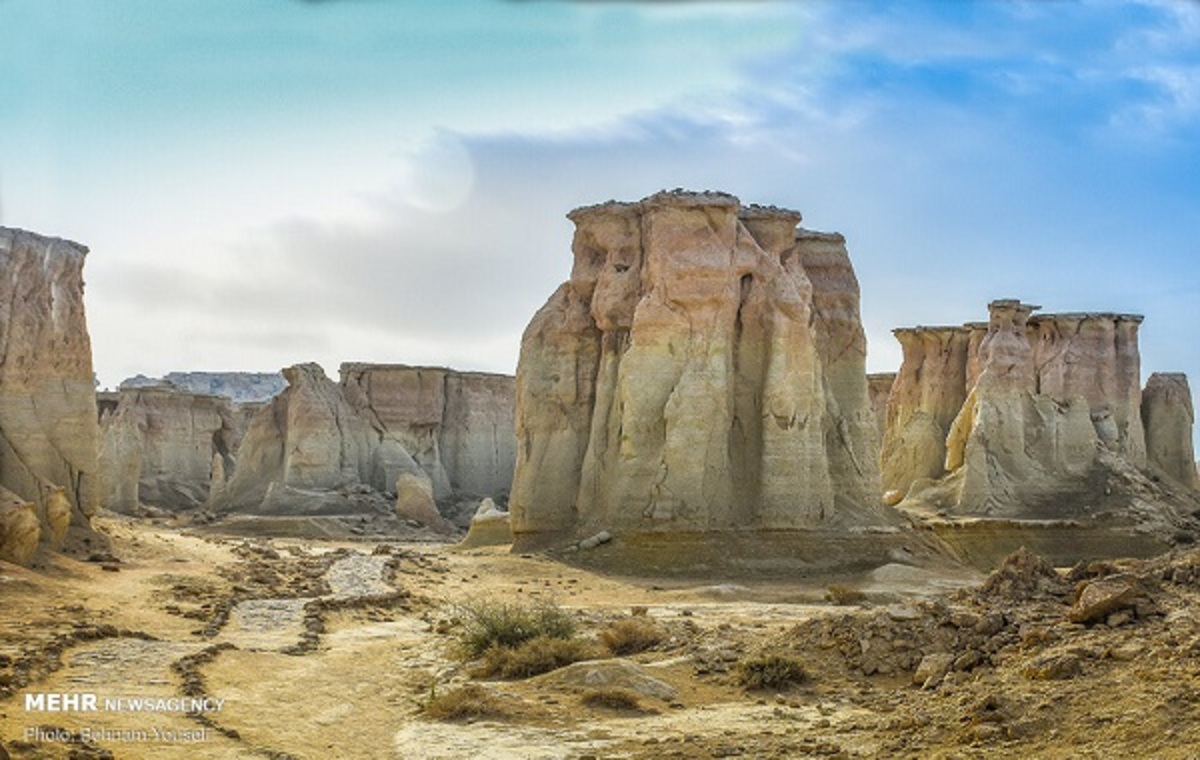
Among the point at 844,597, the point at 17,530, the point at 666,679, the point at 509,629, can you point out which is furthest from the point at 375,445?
Answer: the point at 666,679

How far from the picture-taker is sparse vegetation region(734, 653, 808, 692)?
13.7 meters

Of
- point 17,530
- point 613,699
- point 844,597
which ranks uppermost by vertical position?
point 17,530

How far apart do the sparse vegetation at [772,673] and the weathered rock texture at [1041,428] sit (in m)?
30.8

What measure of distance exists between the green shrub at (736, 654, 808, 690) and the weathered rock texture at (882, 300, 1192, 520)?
101 ft

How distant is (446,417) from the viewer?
61406 mm

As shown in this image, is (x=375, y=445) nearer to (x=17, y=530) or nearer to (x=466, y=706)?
(x=17, y=530)

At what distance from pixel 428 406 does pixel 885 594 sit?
37.1 m

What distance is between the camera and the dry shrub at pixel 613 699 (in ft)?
43.0

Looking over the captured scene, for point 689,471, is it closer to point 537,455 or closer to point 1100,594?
point 537,455

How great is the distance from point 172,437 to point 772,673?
169 ft

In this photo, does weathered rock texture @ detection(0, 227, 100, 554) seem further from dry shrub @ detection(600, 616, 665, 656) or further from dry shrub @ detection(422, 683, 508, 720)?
dry shrub @ detection(422, 683, 508, 720)

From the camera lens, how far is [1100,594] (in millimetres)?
13102

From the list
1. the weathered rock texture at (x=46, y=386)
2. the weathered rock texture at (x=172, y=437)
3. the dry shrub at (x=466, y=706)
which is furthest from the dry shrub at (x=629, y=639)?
the weathered rock texture at (x=172, y=437)

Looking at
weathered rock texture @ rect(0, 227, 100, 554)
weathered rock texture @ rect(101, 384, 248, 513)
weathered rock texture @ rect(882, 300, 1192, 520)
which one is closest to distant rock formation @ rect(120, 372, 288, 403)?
weathered rock texture @ rect(101, 384, 248, 513)
